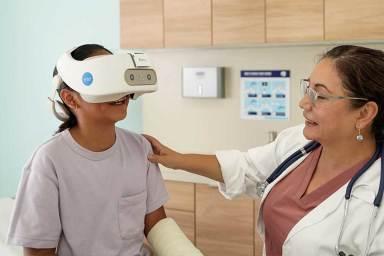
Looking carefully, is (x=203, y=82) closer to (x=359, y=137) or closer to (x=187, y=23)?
(x=187, y=23)

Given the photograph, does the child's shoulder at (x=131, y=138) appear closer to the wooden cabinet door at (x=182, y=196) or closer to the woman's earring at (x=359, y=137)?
the woman's earring at (x=359, y=137)

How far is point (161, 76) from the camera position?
9.77 ft

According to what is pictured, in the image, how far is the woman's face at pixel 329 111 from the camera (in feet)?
5.27

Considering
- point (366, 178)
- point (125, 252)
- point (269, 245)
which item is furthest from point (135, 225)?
point (366, 178)

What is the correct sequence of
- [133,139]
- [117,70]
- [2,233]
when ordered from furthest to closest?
[2,233] → [133,139] → [117,70]

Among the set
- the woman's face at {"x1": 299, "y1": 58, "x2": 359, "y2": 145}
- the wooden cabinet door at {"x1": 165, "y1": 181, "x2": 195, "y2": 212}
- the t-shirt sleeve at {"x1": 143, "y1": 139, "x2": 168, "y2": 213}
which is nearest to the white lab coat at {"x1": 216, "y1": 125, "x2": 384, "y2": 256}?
the woman's face at {"x1": 299, "y1": 58, "x2": 359, "y2": 145}

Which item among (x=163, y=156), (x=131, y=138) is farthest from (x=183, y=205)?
(x=131, y=138)

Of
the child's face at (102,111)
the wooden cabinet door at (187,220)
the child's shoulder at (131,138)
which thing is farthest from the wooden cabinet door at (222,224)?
the child's face at (102,111)

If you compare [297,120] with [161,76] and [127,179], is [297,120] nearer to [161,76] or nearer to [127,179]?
[161,76]

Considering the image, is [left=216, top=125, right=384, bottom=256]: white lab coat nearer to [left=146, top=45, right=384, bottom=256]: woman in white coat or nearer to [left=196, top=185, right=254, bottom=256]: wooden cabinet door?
[left=146, top=45, right=384, bottom=256]: woman in white coat

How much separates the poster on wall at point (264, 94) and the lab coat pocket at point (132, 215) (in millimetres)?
1172

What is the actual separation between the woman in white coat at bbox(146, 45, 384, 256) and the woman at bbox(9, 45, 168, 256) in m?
0.18

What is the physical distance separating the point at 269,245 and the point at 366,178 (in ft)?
1.49

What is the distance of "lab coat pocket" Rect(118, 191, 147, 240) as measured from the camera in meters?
1.65
